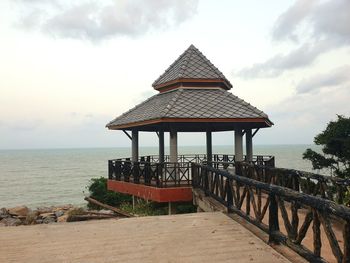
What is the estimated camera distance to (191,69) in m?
17.6

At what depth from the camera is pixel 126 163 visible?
52.0 feet

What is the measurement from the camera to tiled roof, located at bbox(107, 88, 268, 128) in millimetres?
14284

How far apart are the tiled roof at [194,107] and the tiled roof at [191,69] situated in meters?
0.72

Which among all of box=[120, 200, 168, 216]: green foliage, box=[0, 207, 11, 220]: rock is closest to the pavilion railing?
box=[120, 200, 168, 216]: green foliage

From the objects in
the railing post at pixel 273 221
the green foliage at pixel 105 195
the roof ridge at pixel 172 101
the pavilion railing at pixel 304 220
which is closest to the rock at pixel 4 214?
the green foliage at pixel 105 195

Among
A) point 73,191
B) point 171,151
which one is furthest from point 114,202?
point 73,191

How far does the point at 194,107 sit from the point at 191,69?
3.47 m

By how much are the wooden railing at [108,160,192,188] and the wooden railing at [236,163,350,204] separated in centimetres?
233

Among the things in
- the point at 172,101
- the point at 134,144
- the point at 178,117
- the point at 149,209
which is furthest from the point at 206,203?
the point at 134,144

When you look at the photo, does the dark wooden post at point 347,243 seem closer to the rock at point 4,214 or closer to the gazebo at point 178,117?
the gazebo at point 178,117

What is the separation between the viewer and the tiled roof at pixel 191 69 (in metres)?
17.1

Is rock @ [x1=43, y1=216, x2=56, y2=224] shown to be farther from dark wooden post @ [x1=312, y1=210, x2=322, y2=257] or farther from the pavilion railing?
dark wooden post @ [x1=312, y1=210, x2=322, y2=257]

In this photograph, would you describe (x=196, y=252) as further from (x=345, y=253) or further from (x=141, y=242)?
(x=345, y=253)

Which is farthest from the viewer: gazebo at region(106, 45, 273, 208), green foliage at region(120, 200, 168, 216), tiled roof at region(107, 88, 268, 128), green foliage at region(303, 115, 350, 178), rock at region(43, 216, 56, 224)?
rock at region(43, 216, 56, 224)
